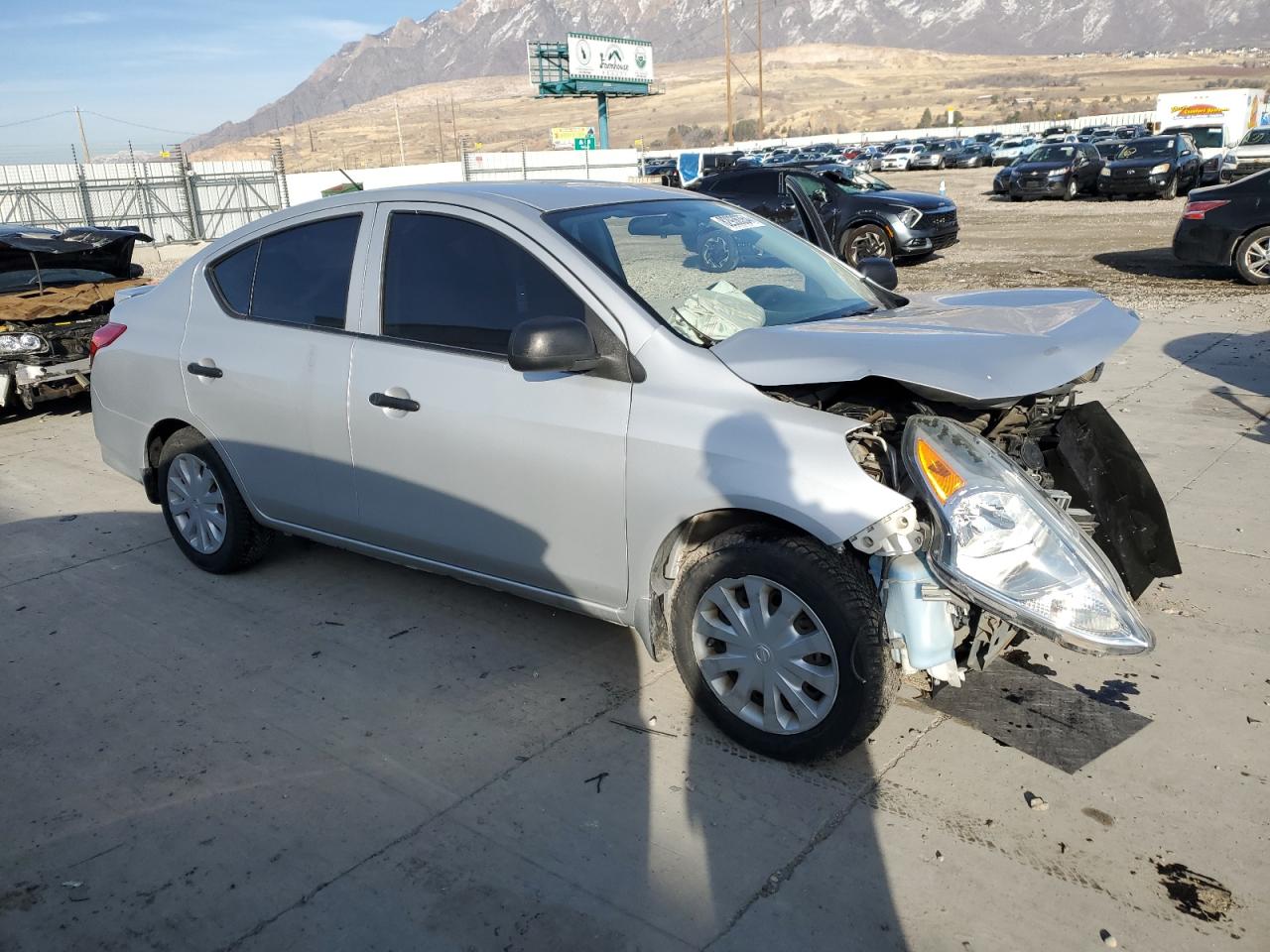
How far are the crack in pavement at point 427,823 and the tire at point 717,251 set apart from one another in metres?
1.59

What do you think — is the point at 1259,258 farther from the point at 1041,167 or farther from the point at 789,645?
the point at 1041,167

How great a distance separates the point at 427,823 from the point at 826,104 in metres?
156

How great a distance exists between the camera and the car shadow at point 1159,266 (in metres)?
13.8

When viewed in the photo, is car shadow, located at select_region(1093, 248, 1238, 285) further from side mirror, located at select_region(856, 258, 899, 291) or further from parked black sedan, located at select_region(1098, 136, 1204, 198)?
side mirror, located at select_region(856, 258, 899, 291)

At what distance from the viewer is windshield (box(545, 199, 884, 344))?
12.2 feet

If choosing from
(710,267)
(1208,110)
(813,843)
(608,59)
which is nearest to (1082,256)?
(710,267)

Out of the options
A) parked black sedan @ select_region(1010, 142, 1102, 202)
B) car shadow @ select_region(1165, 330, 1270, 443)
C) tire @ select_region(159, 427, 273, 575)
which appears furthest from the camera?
parked black sedan @ select_region(1010, 142, 1102, 202)

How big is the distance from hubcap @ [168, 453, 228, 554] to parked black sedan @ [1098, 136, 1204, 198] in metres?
24.7

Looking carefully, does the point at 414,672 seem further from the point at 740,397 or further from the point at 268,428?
the point at 740,397

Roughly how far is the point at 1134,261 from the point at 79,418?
14.0 metres

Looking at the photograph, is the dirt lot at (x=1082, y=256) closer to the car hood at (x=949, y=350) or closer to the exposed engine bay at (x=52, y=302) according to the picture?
the car hood at (x=949, y=350)

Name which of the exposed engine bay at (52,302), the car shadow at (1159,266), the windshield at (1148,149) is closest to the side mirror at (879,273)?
the exposed engine bay at (52,302)

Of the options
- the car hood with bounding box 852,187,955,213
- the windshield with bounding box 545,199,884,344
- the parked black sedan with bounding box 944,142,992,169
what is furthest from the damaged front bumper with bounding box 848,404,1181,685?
the parked black sedan with bounding box 944,142,992,169

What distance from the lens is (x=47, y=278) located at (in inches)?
354
